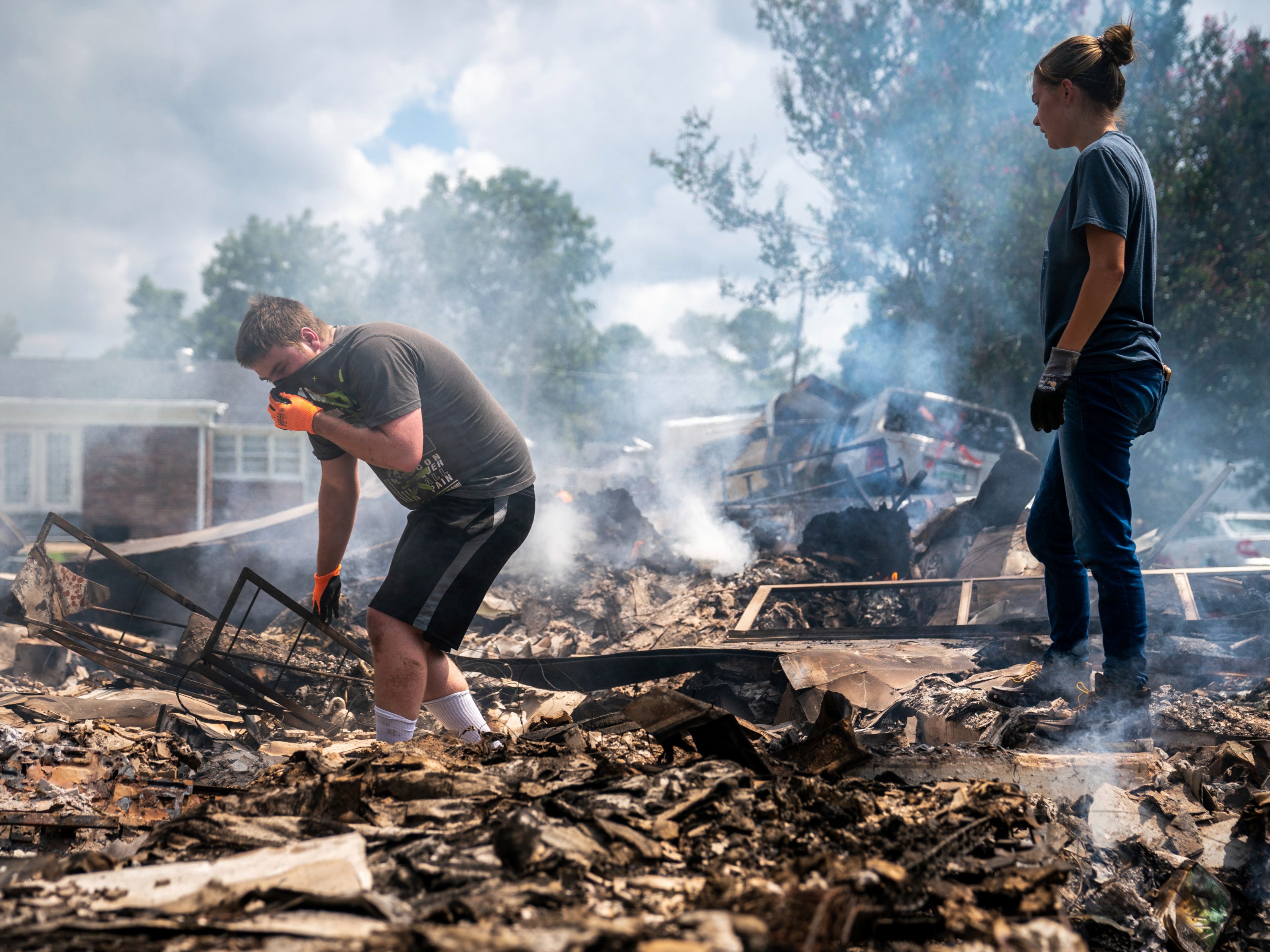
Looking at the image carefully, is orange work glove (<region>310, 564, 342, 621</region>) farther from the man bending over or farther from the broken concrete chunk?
the broken concrete chunk

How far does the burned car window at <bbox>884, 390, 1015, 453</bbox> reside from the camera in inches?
386

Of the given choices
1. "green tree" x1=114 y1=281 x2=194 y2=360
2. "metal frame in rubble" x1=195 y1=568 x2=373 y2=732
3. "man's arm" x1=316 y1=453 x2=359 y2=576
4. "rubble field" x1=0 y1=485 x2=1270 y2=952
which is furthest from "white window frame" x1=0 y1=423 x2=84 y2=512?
"green tree" x1=114 y1=281 x2=194 y2=360

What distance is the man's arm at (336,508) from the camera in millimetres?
2910

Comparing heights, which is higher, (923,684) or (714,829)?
(714,829)

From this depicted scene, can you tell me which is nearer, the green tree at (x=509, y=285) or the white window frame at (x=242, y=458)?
the white window frame at (x=242, y=458)

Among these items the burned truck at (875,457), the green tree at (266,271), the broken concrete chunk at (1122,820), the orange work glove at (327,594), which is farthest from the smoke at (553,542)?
the green tree at (266,271)

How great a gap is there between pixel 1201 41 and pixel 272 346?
1700 cm

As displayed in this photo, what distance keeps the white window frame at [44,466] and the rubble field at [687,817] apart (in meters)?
16.5

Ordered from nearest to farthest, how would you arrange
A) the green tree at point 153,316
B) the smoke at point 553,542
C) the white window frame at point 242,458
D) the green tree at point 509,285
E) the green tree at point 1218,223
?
the smoke at point 553,542
the green tree at point 1218,223
the white window frame at point 242,458
the green tree at point 509,285
the green tree at point 153,316

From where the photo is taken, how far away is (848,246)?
50.8 feet

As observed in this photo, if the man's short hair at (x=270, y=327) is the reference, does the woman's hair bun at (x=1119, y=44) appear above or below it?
above

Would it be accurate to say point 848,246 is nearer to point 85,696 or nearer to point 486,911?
point 85,696

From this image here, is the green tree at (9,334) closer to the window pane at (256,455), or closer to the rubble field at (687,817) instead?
the window pane at (256,455)

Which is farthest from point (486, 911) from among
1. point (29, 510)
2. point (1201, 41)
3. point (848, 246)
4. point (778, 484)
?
point (29, 510)
